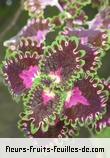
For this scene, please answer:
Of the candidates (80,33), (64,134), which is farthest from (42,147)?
(80,33)

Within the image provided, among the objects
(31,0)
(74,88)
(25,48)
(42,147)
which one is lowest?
(42,147)

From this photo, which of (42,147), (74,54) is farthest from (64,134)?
(74,54)

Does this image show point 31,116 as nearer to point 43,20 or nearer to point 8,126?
point 8,126

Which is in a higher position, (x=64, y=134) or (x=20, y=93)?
(x=20, y=93)

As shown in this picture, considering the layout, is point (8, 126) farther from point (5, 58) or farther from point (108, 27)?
point (108, 27)

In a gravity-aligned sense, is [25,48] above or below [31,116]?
above

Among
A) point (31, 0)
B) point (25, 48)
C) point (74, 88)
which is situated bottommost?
point (74, 88)
